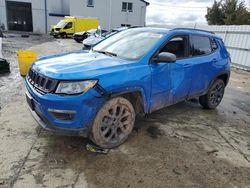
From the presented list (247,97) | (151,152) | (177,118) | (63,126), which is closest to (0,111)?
(63,126)

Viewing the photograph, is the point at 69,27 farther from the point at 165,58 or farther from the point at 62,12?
the point at 165,58

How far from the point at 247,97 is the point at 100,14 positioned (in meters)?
30.4

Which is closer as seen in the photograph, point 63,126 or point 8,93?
point 63,126

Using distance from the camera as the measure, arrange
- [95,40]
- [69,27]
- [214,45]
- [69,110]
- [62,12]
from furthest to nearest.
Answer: [62,12] → [69,27] → [95,40] → [214,45] → [69,110]

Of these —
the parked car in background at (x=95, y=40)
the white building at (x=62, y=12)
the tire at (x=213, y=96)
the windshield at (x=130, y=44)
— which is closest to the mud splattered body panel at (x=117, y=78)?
the windshield at (x=130, y=44)

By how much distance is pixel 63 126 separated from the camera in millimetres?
2873

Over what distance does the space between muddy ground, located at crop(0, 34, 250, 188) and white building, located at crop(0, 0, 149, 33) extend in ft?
104

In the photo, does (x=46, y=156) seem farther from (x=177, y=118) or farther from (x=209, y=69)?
(x=209, y=69)

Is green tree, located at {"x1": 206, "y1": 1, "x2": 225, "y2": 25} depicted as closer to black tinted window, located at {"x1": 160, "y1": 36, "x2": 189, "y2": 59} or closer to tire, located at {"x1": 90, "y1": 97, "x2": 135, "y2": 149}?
black tinted window, located at {"x1": 160, "y1": 36, "x2": 189, "y2": 59}

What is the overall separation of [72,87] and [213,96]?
3764 mm

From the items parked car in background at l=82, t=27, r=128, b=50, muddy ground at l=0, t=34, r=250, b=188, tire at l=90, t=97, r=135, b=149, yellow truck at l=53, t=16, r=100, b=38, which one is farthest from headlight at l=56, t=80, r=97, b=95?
yellow truck at l=53, t=16, r=100, b=38

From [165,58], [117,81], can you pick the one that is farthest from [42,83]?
[165,58]

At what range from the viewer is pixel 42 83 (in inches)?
118

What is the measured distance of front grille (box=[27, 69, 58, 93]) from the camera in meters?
2.83
